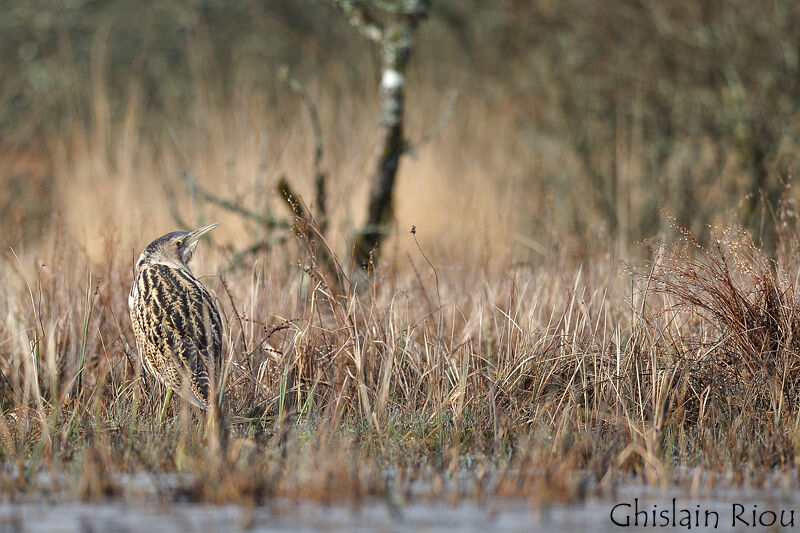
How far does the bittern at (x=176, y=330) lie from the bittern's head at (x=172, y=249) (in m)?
0.11

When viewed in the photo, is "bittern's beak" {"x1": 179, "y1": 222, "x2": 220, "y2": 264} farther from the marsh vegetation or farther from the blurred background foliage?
the blurred background foliage

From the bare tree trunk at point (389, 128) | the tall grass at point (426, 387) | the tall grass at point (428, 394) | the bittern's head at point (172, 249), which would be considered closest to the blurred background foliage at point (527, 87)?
the tall grass at point (426, 387)

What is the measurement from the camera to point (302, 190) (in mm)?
8984

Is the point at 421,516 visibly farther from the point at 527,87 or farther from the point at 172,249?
the point at 527,87

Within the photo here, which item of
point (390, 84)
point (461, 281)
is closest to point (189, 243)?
point (461, 281)

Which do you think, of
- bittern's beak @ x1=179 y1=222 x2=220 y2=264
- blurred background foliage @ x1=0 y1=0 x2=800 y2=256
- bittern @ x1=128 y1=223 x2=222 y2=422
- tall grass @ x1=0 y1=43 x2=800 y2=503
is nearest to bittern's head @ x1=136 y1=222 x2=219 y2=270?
bittern's beak @ x1=179 y1=222 x2=220 y2=264

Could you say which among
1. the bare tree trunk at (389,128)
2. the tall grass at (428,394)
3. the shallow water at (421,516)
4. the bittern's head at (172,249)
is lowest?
the shallow water at (421,516)

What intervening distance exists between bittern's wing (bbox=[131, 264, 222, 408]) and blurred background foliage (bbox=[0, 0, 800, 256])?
5.58 feet

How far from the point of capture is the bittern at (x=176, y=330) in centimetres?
458

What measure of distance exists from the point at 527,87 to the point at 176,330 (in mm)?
7164

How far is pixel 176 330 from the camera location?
15.3 feet

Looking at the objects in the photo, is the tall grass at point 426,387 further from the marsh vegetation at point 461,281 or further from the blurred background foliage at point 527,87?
the blurred background foliage at point 527,87

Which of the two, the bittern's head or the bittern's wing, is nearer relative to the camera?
the bittern's wing

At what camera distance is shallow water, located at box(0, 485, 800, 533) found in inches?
123
